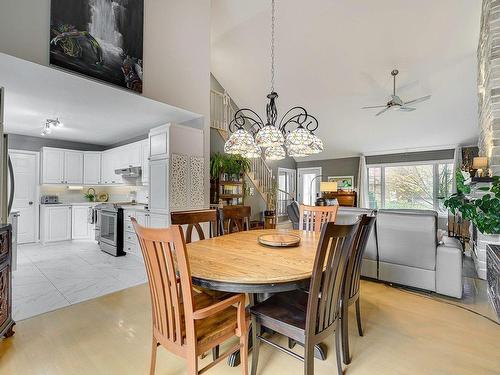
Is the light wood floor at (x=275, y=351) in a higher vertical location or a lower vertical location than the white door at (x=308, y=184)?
lower

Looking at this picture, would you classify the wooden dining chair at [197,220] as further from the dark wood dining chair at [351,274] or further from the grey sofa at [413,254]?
the grey sofa at [413,254]

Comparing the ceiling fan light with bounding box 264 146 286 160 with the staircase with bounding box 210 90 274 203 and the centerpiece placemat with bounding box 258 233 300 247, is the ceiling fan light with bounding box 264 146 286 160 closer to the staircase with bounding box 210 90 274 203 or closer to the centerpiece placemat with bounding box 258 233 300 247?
the centerpiece placemat with bounding box 258 233 300 247

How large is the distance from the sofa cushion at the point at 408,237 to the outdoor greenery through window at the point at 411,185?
5062 mm

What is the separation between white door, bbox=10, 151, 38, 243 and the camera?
5.34 m

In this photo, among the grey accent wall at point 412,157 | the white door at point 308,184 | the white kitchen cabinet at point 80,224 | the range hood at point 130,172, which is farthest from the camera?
the white door at point 308,184

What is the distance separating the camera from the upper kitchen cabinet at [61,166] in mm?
5547

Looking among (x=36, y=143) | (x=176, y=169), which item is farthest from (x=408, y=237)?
(x=36, y=143)

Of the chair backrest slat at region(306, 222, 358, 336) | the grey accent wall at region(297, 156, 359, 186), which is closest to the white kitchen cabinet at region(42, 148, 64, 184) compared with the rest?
the chair backrest slat at region(306, 222, 358, 336)

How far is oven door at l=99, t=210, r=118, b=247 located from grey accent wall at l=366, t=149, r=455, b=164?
7336 mm

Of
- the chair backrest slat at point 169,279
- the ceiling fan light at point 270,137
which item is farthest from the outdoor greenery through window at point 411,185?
the chair backrest slat at point 169,279

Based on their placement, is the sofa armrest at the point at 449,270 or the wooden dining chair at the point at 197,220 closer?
the wooden dining chair at the point at 197,220

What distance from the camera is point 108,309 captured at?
2.63 meters

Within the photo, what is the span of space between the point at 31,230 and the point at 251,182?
4999 millimetres

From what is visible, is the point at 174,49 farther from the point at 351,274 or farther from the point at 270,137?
the point at 351,274
